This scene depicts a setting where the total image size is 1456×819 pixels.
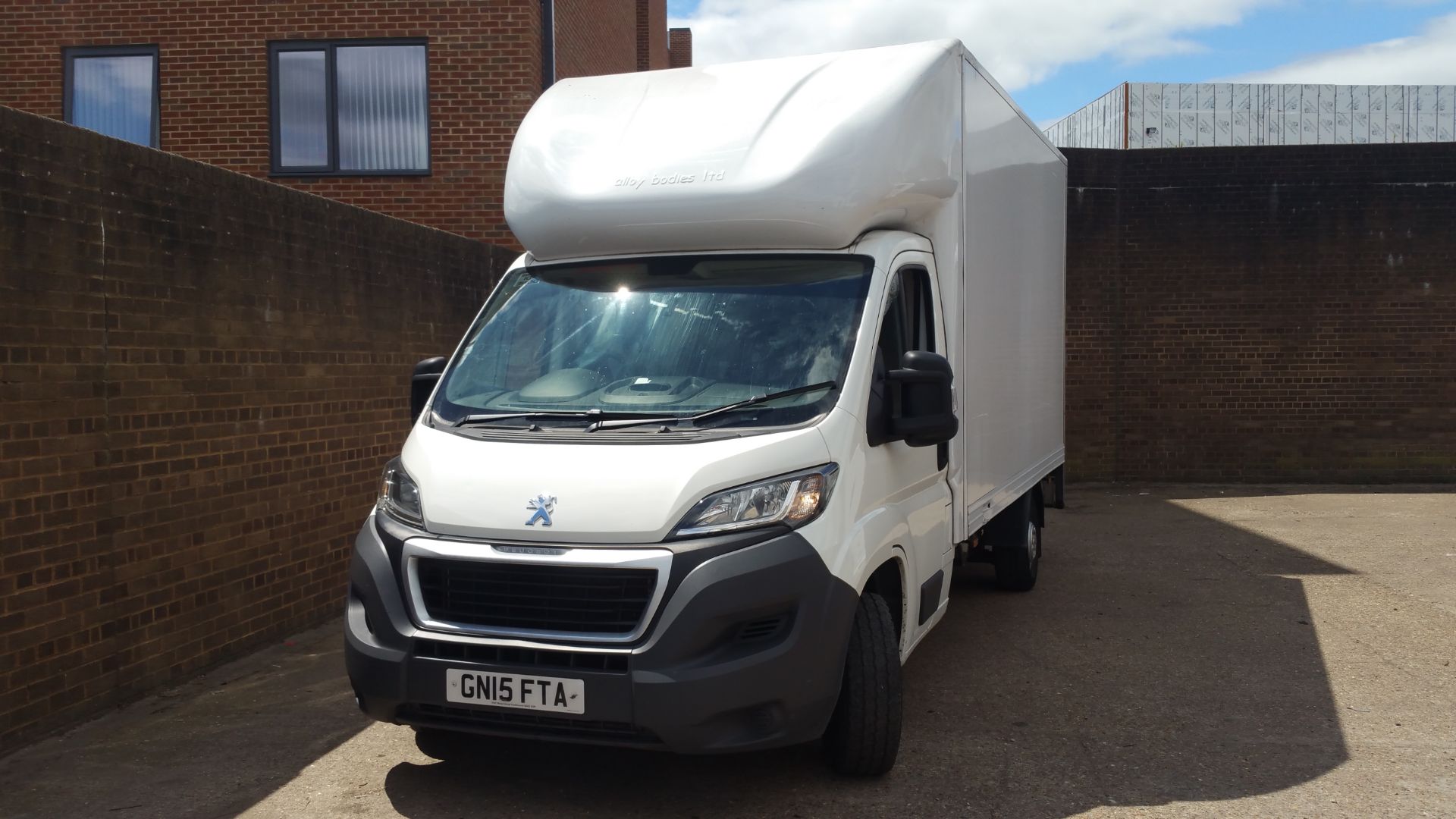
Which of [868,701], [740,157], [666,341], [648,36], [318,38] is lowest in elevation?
[868,701]

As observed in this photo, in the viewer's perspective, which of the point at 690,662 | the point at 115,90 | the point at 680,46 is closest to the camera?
the point at 690,662

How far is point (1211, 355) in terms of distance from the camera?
1528 cm

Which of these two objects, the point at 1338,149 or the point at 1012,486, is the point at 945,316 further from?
the point at 1338,149

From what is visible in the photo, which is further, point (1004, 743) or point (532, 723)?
point (1004, 743)

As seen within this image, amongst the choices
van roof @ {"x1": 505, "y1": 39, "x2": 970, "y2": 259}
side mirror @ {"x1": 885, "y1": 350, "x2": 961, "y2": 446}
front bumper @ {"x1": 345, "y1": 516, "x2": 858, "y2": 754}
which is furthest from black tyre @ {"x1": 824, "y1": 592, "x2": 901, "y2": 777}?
van roof @ {"x1": 505, "y1": 39, "x2": 970, "y2": 259}

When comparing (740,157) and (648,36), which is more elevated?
(648,36)

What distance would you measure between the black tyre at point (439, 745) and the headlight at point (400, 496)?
0.98 meters

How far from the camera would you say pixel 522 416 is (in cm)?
457

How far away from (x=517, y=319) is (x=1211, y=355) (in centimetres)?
1222

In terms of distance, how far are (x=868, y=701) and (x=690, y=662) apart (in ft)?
2.79

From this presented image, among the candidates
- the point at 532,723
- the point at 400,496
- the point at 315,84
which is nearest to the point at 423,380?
the point at 400,496

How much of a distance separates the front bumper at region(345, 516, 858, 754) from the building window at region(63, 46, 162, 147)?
419 inches

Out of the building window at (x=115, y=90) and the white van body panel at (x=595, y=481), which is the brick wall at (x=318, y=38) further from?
the white van body panel at (x=595, y=481)

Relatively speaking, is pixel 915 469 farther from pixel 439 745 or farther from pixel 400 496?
pixel 439 745
